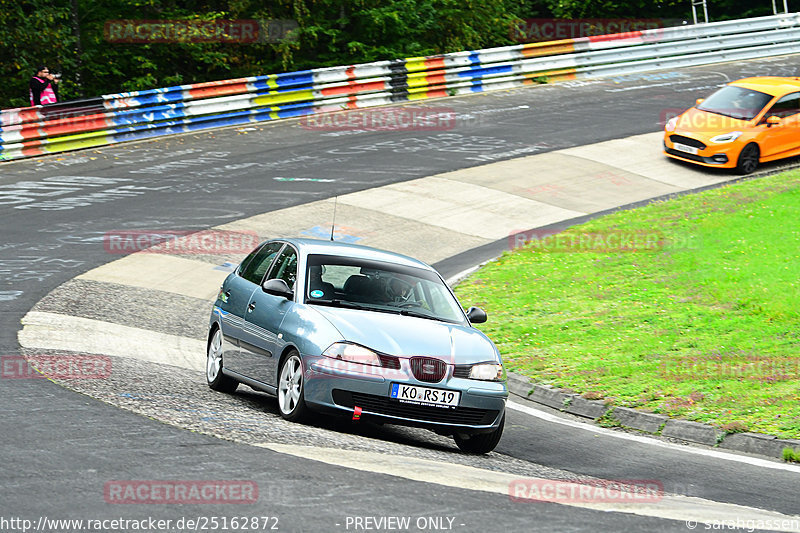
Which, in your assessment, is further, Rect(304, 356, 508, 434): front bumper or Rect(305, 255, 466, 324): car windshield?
Rect(305, 255, 466, 324): car windshield

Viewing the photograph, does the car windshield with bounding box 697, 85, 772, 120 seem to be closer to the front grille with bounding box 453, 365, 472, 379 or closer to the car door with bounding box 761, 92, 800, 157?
the car door with bounding box 761, 92, 800, 157

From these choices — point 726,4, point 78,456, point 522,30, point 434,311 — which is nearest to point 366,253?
point 434,311

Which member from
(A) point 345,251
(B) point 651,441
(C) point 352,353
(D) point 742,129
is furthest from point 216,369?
(D) point 742,129

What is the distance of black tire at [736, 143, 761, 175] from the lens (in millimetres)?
22906

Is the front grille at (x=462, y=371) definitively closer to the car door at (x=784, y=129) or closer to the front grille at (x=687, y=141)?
the front grille at (x=687, y=141)

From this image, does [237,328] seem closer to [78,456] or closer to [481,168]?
[78,456]

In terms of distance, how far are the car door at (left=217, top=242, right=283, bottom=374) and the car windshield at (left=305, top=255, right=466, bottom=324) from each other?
82cm

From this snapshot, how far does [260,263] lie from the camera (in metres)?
10.2

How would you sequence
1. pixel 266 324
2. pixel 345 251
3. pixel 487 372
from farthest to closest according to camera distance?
pixel 345 251 < pixel 266 324 < pixel 487 372

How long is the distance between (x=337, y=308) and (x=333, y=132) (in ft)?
57.2
